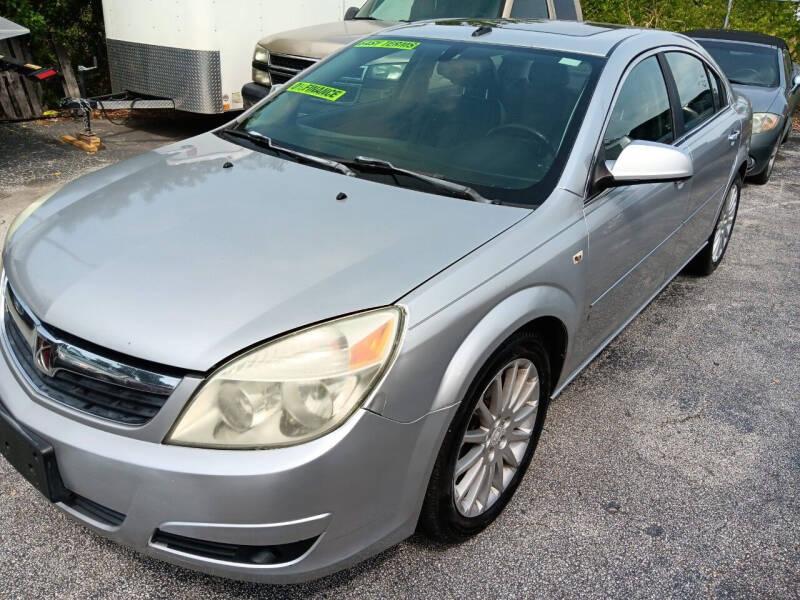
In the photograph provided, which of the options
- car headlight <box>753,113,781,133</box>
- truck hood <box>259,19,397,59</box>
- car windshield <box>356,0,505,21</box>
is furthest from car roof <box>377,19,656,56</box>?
car headlight <box>753,113,781,133</box>

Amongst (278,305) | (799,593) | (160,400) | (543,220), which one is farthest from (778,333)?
(160,400)

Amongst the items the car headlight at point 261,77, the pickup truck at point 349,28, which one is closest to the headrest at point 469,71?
the pickup truck at point 349,28

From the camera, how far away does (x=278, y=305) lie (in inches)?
77.9

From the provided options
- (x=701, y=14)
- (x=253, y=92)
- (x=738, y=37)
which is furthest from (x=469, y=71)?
(x=701, y=14)

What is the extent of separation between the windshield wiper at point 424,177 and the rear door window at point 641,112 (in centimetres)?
66

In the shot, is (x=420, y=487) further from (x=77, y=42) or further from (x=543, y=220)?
(x=77, y=42)

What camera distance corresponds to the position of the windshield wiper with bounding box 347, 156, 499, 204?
2613 mm

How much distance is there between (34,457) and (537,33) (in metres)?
2.70

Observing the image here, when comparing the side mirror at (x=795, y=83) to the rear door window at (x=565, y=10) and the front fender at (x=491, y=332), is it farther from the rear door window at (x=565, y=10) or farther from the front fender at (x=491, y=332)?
the front fender at (x=491, y=332)

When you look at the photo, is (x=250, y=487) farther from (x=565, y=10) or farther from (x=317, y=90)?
(x=565, y=10)

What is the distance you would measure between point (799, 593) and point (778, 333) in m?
2.31

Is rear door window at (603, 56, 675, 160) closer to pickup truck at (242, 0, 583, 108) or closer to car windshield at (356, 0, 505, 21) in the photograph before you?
pickup truck at (242, 0, 583, 108)

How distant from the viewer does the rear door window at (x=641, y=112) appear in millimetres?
3035

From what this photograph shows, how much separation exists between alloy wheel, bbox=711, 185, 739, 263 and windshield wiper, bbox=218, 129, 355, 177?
3089mm
